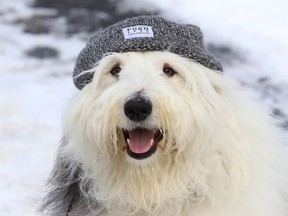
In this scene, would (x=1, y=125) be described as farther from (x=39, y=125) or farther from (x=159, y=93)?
(x=159, y=93)

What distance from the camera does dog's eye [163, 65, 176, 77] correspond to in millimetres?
2807

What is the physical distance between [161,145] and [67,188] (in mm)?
552

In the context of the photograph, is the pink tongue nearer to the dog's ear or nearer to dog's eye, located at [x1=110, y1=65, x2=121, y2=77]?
dog's eye, located at [x1=110, y1=65, x2=121, y2=77]

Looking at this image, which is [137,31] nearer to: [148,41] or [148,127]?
[148,41]

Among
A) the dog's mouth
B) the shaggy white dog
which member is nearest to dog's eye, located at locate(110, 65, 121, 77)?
the shaggy white dog

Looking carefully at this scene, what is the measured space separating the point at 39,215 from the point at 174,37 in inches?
48.9

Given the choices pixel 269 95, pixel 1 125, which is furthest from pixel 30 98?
pixel 269 95

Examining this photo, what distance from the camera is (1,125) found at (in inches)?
191

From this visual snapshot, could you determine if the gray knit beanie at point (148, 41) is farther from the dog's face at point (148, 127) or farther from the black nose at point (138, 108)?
the black nose at point (138, 108)

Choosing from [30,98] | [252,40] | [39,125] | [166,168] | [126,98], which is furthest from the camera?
[252,40]

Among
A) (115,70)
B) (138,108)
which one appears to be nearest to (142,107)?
(138,108)

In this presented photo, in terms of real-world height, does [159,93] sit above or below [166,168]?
above

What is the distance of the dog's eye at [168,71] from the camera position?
Answer: 2807 mm

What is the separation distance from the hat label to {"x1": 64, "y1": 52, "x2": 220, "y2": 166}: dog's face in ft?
0.22
